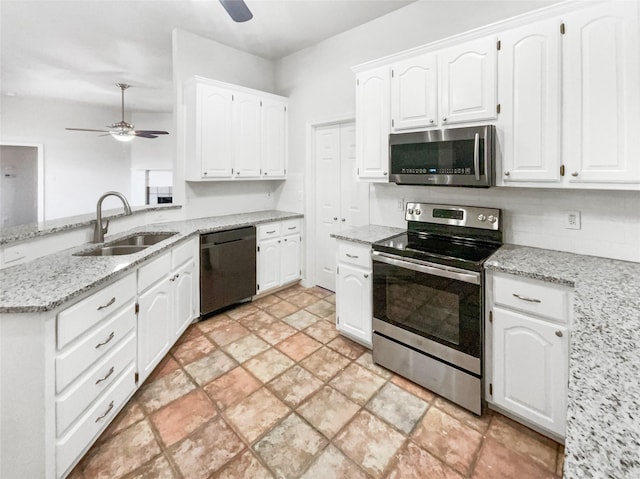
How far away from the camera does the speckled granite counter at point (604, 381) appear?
1.61 ft

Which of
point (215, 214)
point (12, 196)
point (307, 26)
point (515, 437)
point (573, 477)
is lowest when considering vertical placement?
point (515, 437)

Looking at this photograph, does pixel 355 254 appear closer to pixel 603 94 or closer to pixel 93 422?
pixel 603 94

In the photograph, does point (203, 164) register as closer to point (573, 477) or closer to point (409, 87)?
point (409, 87)

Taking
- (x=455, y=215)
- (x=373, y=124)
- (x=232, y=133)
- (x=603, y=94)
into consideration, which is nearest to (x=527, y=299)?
(x=455, y=215)

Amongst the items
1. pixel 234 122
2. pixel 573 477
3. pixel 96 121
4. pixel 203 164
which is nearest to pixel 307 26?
pixel 234 122

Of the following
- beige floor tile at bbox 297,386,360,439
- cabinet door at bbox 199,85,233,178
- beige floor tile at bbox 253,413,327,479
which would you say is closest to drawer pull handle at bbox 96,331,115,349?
beige floor tile at bbox 253,413,327,479

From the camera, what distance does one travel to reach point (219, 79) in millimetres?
3727

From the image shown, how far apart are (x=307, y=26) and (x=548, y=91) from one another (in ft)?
8.05

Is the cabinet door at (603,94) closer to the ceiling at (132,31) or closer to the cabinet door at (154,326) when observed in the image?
the ceiling at (132,31)

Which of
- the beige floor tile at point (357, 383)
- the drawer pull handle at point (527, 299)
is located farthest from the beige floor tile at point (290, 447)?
the drawer pull handle at point (527, 299)

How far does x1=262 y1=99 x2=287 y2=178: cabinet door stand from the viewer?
12.6 feet

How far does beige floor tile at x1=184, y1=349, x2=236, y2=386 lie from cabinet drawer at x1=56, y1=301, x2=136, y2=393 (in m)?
0.62

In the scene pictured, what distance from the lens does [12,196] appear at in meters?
5.44

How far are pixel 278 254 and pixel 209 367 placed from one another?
5.34ft
